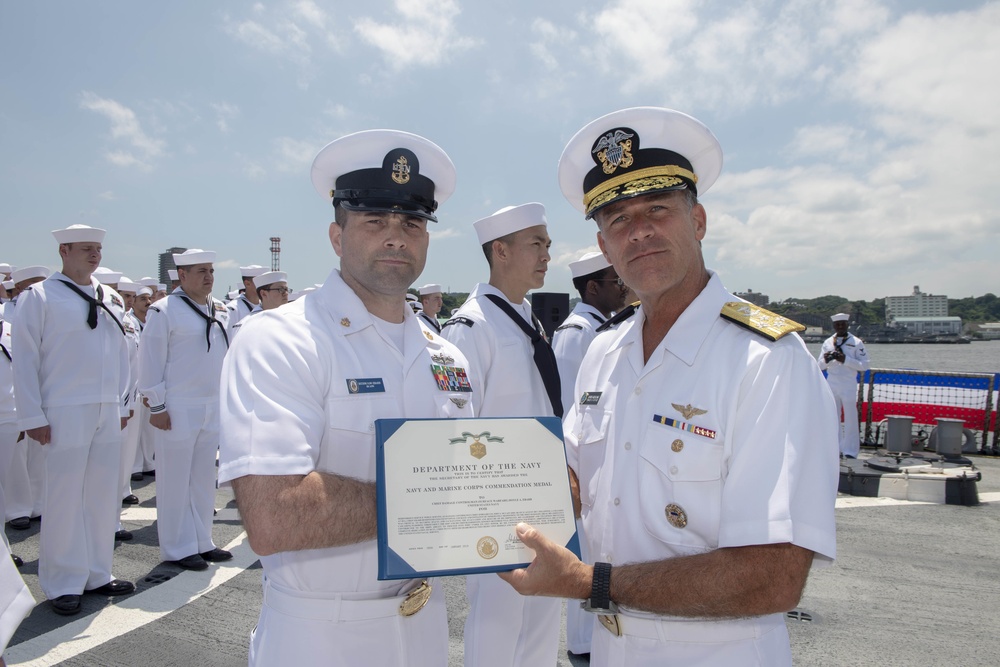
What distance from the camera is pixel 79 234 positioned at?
514 cm

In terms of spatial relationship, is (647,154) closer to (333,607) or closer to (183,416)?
(333,607)

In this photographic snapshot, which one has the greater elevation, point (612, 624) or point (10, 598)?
point (10, 598)

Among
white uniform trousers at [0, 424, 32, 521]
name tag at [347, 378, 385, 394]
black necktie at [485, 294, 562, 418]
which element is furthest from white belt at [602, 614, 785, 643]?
white uniform trousers at [0, 424, 32, 521]

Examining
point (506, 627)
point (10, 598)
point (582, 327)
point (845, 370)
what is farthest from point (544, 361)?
point (845, 370)

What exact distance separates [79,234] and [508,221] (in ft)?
12.0

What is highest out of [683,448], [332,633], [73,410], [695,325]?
[695,325]

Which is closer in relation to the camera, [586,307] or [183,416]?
[586,307]

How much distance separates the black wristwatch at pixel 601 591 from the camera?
175 centimetres

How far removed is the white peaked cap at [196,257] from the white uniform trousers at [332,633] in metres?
4.93

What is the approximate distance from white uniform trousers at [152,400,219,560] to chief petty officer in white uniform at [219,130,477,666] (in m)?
4.08

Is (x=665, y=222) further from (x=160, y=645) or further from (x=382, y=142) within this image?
(x=160, y=645)

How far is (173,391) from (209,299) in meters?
1.08

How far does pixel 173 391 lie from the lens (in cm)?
584

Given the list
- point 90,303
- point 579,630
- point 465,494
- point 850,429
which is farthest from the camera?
point 850,429
